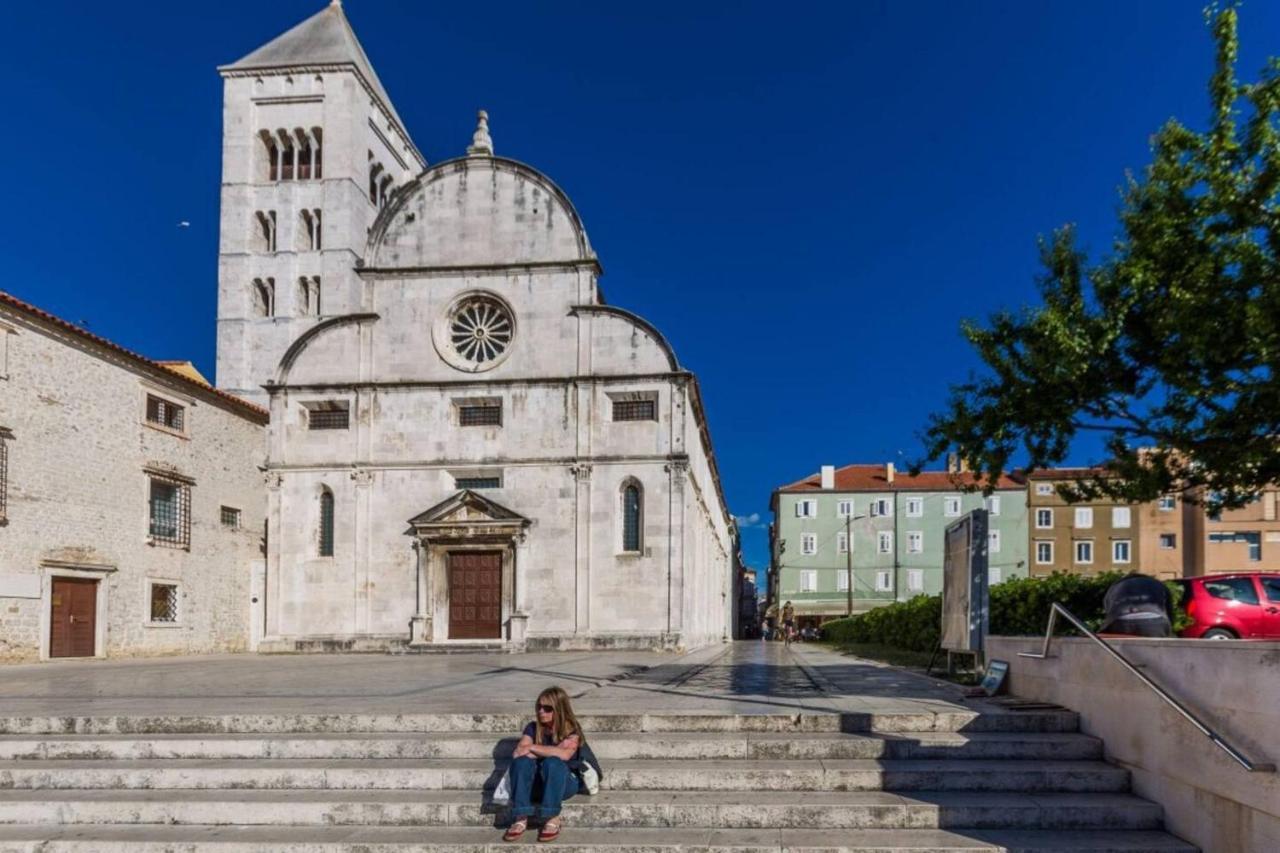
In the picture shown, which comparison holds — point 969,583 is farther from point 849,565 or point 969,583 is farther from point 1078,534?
point 1078,534

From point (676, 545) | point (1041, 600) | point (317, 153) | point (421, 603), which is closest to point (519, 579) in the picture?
point (421, 603)

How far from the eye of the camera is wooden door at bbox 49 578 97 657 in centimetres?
2244

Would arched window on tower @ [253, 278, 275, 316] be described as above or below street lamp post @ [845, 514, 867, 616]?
above

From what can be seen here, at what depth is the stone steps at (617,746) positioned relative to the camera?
7.50 metres

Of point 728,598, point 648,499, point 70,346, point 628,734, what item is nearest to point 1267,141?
point 628,734

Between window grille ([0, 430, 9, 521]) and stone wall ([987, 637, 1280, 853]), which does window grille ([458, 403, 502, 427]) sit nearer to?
window grille ([0, 430, 9, 521])

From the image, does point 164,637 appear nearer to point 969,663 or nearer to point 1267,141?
point 969,663

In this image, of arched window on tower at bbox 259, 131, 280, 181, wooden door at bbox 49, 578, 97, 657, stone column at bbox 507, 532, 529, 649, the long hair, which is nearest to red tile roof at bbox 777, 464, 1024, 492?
arched window on tower at bbox 259, 131, 280, 181

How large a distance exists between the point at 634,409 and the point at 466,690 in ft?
55.5

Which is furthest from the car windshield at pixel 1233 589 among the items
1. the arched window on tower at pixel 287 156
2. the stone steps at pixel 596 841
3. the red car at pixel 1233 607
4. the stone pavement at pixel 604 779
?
the arched window on tower at pixel 287 156

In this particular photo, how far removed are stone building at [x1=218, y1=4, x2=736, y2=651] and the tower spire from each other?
2.14m

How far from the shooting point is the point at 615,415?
2780 centimetres

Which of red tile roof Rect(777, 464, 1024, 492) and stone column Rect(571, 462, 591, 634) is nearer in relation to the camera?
stone column Rect(571, 462, 591, 634)

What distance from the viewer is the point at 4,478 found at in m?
20.9
